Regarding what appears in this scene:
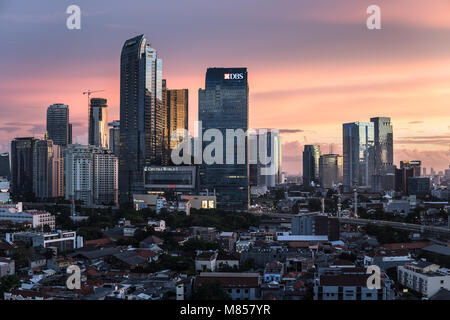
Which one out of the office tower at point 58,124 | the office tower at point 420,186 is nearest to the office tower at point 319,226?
the office tower at point 420,186

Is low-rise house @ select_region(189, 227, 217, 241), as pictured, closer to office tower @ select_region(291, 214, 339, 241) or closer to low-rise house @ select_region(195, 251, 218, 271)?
office tower @ select_region(291, 214, 339, 241)

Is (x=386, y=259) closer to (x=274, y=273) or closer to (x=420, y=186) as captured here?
(x=274, y=273)

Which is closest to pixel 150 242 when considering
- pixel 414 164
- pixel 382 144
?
pixel 414 164

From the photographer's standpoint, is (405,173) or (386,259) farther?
(405,173)

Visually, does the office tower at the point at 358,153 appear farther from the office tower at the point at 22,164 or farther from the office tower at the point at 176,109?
the office tower at the point at 22,164

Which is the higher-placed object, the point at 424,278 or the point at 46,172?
the point at 46,172

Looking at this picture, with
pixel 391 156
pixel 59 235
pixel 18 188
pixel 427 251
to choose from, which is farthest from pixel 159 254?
pixel 391 156

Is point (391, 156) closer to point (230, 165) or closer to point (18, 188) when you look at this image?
point (230, 165)
